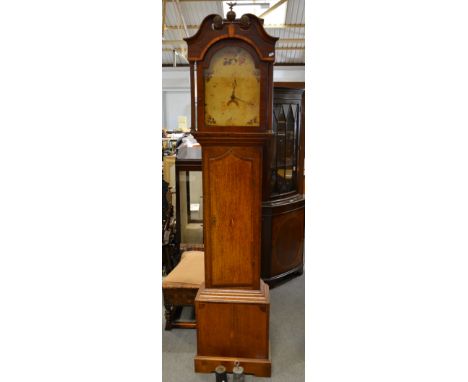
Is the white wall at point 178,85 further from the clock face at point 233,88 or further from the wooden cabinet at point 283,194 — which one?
the clock face at point 233,88

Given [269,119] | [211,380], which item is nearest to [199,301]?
[211,380]

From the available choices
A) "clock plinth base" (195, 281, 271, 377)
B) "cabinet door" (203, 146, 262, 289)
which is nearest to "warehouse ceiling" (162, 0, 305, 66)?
"cabinet door" (203, 146, 262, 289)

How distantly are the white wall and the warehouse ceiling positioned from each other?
0.58 m

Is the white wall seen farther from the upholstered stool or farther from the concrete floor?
the upholstered stool

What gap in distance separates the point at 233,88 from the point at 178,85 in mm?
7641

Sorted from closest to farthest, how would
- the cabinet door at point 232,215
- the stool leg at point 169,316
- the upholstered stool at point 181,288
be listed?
1. the cabinet door at point 232,215
2. the upholstered stool at point 181,288
3. the stool leg at point 169,316

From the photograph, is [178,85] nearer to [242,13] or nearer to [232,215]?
[242,13]

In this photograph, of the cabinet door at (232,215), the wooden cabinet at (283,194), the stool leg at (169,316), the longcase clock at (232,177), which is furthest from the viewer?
the wooden cabinet at (283,194)

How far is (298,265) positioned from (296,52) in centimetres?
562

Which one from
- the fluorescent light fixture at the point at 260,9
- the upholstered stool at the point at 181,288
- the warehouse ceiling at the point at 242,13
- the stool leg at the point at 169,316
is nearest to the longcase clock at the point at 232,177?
the upholstered stool at the point at 181,288

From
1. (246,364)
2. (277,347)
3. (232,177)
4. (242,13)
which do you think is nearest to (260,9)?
(242,13)

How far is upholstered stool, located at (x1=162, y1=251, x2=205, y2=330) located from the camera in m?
2.23

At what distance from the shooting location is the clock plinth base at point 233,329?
6.23 feet

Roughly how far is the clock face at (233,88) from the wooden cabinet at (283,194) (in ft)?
3.64
